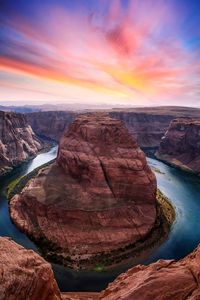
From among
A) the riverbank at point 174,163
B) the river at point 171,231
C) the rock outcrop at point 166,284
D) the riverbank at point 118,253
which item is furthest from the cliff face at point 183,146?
the rock outcrop at point 166,284

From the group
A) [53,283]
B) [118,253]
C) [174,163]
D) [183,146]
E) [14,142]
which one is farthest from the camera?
[183,146]

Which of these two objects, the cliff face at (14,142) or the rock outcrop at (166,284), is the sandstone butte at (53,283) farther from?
the cliff face at (14,142)

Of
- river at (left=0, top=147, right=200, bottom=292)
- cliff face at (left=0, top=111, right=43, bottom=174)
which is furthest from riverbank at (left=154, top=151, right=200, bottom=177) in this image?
cliff face at (left=0, top=111, right=43, bottom=174)

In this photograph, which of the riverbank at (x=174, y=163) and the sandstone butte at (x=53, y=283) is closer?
the sandstone butte at (x=53, y=283)

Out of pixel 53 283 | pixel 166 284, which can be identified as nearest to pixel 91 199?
pixel 53 283

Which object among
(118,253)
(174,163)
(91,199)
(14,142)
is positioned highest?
(14,142)

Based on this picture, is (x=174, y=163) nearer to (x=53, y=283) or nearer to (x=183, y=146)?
(x=183, y=146)
